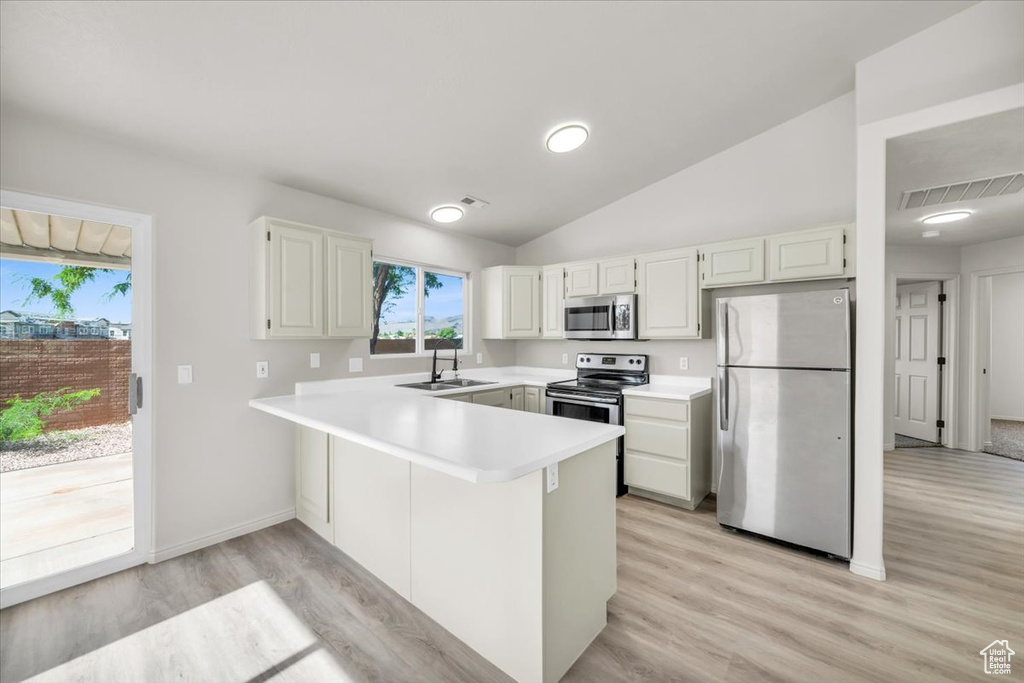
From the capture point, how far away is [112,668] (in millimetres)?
1693

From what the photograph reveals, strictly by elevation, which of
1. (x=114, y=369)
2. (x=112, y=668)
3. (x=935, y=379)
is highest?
(x=114, y=369)

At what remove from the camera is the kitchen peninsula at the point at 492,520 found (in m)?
1.49

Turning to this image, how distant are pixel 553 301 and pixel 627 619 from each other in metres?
2.93

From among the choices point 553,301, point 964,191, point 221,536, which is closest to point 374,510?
point 221,536

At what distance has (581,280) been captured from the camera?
408cm

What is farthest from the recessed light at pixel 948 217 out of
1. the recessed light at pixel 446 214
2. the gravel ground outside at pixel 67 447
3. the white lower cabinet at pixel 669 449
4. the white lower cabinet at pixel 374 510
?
the gravel ground outside at pixel 67 447

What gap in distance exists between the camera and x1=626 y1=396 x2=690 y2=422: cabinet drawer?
3.15 meters

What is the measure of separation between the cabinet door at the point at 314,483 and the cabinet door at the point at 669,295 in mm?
2681

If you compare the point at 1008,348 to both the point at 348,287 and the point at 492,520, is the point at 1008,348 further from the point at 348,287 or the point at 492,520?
the point at 348,287

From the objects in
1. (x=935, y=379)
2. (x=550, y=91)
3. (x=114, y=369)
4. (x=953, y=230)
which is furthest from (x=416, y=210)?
(x=935, y=379)

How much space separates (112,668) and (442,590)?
1.35 meters

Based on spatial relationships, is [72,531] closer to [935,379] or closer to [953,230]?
[953,230]

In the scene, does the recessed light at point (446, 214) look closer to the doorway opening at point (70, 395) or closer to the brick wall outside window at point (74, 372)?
the doorway opening at point (70, 395)

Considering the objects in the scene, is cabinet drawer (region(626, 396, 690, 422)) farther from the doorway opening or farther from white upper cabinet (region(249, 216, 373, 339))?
the doorway opening
